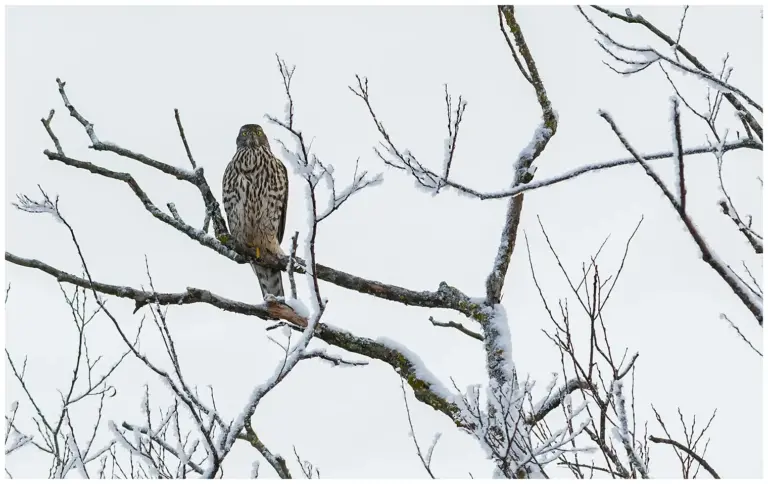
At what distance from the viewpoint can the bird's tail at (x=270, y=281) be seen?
6969mm

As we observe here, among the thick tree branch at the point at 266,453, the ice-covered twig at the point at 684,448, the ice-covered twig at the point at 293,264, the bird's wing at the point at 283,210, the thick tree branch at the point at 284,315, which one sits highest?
the bird's wing at the point at 283,210

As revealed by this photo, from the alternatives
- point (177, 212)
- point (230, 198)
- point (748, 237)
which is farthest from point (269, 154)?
point (748, 237)

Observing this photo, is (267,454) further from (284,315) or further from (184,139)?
(184,139)

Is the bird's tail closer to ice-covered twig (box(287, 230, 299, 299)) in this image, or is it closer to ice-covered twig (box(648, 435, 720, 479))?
ice-covered twig (box(287, 230, 299, 299))

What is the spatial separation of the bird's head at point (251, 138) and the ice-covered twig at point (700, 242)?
545 cm

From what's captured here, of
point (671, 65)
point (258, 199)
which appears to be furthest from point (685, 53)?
point (258, 199)

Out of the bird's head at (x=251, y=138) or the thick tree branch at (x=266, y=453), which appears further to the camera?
the bird's head at (x=251, y=138)

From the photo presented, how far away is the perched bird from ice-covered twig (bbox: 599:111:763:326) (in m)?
4.82

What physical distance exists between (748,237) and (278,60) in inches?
74.1

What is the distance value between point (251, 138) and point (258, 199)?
2.19 ft

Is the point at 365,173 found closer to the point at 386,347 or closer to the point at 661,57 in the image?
the point at 661,57

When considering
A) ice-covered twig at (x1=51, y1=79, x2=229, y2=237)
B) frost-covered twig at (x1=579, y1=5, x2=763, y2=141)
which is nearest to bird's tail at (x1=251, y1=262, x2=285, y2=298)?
ice-covered twig at (x1=51, y1=79, x2=229, y2=237)

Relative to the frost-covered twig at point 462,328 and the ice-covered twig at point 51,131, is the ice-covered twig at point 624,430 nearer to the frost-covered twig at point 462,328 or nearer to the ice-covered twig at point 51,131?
the frost-covered twig at point 462,328

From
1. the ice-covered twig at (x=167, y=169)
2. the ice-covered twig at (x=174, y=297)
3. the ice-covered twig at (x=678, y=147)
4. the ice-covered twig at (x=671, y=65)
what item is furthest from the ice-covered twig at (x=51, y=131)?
the ice-covered twig at (x=678, y=147)
